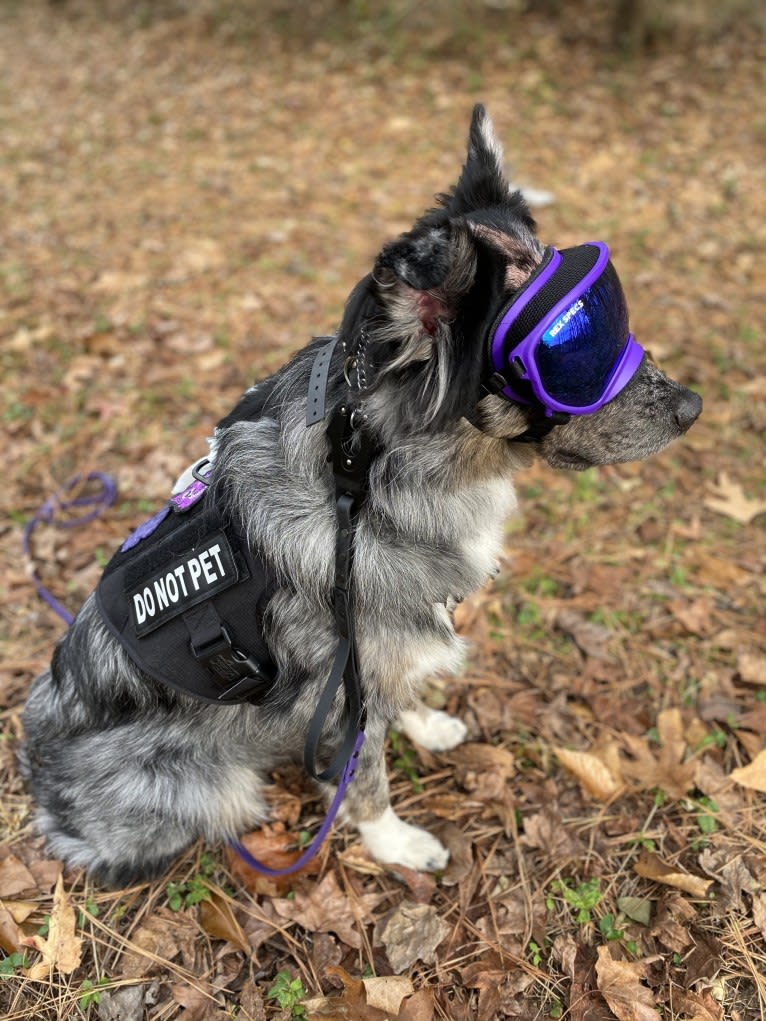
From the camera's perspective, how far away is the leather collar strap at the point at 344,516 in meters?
2.35

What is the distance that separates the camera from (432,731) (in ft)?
11.9

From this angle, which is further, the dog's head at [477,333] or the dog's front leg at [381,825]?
the dog's front leg at [381,825]

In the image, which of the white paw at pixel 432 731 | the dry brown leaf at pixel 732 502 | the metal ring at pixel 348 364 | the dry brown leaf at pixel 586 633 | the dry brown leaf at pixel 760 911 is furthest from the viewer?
the dry brown leaf at pixel 732 502

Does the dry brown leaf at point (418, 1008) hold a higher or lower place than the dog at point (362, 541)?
lower

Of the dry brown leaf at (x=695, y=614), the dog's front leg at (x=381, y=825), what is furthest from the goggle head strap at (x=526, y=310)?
the dry brown leaf at (x=695, y=614)

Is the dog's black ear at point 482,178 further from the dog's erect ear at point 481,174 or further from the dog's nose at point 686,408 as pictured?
the dog's nose at point 686,408

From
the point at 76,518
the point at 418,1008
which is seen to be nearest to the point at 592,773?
the point at 418,1008

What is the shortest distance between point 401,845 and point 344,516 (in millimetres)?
1676

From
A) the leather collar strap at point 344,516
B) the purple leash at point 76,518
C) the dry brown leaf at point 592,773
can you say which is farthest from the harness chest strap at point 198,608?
the dry brown leaf at point 592,773

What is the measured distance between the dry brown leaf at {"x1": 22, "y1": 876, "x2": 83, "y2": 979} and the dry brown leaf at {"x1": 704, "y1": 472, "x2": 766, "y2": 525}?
13.7 ft

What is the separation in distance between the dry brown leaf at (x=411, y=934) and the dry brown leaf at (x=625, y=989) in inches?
24.8

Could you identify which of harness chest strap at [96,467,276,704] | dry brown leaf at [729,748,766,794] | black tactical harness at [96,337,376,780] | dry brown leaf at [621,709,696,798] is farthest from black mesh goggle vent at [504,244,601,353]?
dry brown leaf at [729,748,766,794]

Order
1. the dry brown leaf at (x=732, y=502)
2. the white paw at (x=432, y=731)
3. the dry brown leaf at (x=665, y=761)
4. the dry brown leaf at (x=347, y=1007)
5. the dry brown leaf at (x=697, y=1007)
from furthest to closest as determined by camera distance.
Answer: the dry brown leaf at (x=732, y=502) → the white paw at (x=432, y=731) → the dry brown leaf at (x=665, y=761) → the dry brown leaf at (x=347, y=1007) → the dry brown leaf at (x=697, y=1007)

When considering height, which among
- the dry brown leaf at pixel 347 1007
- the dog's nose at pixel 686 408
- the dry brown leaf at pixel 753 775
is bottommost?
the dry brown leaf at pixel 753 775
